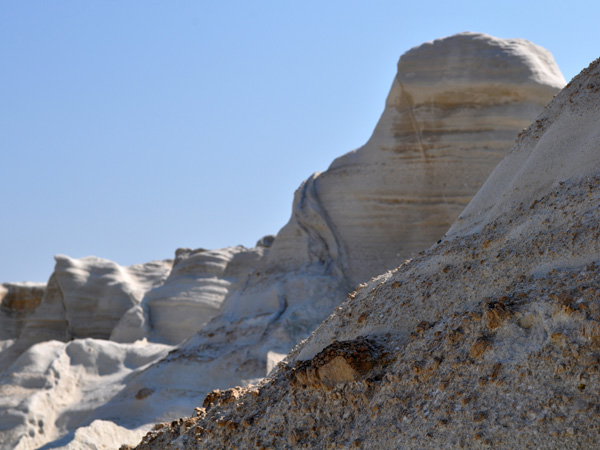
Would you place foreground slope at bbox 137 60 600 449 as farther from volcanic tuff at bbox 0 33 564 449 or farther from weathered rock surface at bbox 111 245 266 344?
weathered rock surface at bbox 111 245 266 344

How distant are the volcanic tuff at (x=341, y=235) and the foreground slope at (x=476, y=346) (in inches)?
196

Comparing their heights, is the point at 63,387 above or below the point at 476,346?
below

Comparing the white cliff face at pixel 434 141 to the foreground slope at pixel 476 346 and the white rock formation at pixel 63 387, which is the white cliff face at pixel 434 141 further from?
the foreground slope at pixel 476 346

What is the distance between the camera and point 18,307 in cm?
2125

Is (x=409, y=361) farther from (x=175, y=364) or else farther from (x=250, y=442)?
(x=175, y=364)

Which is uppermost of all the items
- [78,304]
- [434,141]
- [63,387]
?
[434,141]

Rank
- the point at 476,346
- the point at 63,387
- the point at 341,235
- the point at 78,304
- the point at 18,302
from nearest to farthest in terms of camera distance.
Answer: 1. the point at 476,346
2. the point at 341,235
3. the point at 63,387
4. the point at 78,304
5. the point at 18,302

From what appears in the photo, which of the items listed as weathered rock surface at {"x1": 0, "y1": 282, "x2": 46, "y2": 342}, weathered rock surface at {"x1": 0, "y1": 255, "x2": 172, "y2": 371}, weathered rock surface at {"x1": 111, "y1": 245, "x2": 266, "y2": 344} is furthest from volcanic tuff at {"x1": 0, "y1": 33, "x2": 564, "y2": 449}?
weathered rock surface at {"x1": 0, "y1": 282, "x2": 46, "y2": 342}

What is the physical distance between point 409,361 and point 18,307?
63.9 feet

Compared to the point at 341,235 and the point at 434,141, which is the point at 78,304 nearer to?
the point at 341,235

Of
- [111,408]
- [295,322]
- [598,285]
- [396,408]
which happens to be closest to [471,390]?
[396,408]

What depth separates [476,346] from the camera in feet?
10.5

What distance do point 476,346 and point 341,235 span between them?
7.48 m

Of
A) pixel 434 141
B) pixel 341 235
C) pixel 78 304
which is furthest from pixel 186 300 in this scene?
pixel 434 141
